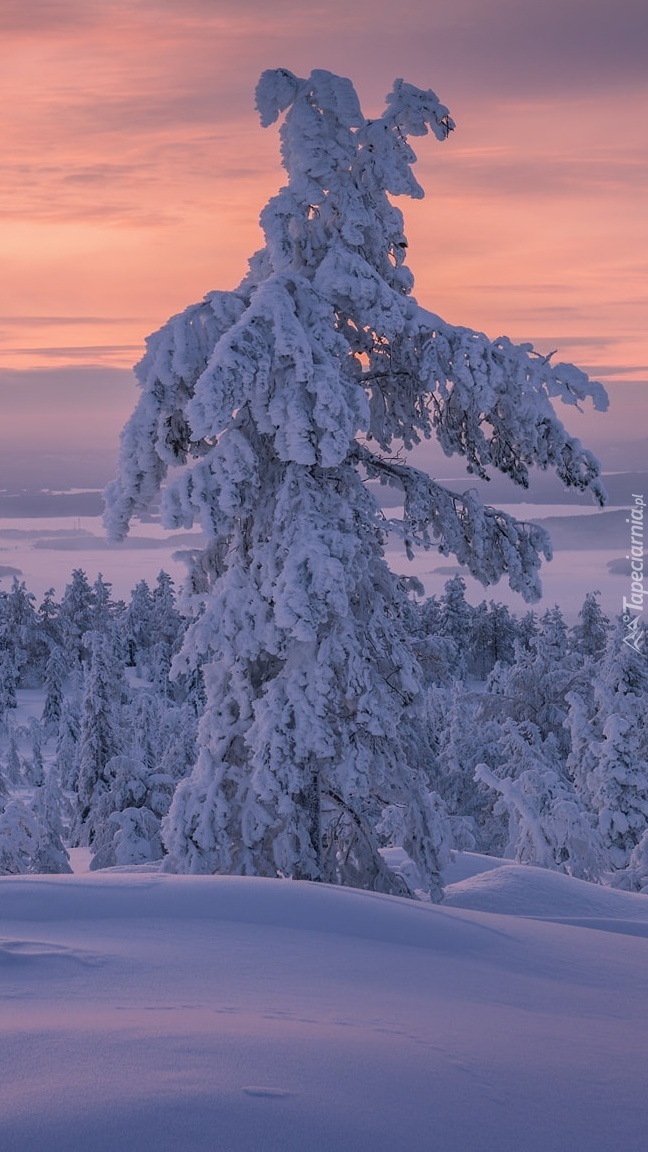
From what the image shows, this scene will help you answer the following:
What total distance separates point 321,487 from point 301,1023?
8.12 m

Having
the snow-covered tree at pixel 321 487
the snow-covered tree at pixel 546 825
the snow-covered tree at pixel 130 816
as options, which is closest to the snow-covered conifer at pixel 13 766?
the snow-covered tree at pixel 130 816

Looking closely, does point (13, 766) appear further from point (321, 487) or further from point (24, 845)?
point (321, 487)

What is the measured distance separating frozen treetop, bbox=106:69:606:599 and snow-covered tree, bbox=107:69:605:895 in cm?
2

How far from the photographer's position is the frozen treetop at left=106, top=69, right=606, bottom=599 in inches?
438

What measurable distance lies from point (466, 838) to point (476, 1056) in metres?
24.3

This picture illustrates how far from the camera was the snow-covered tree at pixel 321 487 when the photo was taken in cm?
1122

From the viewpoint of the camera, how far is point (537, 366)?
12305 mm

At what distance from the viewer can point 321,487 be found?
12.1 m

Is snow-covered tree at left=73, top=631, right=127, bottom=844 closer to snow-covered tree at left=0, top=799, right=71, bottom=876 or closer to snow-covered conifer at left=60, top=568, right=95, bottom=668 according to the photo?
snow-covered tree at left=0, top=799, right=71, bottom=876

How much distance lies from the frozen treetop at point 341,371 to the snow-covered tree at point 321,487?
1.0 inches

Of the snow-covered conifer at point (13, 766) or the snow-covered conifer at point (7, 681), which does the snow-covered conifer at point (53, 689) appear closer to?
the snow-covered conifer at point (7, 681)

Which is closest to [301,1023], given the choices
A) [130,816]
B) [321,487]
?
[321,487]

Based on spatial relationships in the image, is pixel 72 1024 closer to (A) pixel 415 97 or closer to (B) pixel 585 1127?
(B) pixel 585 1127

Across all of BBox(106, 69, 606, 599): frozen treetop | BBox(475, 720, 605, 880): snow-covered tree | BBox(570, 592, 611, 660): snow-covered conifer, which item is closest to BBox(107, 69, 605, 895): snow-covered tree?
BBox(106, 69, 606, 599): frozen treetop
